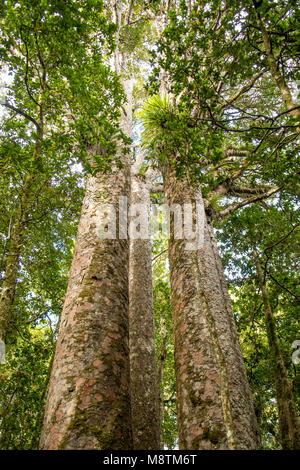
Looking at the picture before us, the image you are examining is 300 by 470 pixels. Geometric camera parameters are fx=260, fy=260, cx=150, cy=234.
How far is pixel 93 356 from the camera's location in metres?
2.28

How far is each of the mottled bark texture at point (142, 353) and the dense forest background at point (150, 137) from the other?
1.90 meters

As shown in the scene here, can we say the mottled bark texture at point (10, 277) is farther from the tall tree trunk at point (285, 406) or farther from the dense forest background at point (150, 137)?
the tall tree trunk at point (285, 406)

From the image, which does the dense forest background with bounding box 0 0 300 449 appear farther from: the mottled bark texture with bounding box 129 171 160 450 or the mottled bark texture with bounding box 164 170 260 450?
the mottled bark texture with bounding box 129 171 160 450

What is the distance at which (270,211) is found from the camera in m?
6.21

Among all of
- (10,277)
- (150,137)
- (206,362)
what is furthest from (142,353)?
(150,137)

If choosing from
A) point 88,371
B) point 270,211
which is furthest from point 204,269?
point 270,211

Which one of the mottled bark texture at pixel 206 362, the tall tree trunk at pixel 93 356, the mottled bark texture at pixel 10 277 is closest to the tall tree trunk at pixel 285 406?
the mottled bark texture at pixel 206 362

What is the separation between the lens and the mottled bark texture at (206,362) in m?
1.97

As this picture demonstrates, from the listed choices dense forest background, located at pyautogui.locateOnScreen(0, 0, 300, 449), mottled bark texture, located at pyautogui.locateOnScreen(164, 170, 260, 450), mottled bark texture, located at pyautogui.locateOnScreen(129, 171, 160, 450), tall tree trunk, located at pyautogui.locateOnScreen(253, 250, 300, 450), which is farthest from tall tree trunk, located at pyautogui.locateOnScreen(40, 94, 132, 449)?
tall tree trunk, located at pyautogui.locateOnScreen(253, 250, 300, 450)

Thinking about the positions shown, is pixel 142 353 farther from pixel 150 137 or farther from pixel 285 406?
pixel 150 137

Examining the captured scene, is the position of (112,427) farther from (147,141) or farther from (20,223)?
(147,141)

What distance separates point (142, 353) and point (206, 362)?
2.43 meters

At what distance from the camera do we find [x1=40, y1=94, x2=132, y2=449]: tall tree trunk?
1.95m

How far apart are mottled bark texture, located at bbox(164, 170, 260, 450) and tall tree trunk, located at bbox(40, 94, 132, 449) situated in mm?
558
